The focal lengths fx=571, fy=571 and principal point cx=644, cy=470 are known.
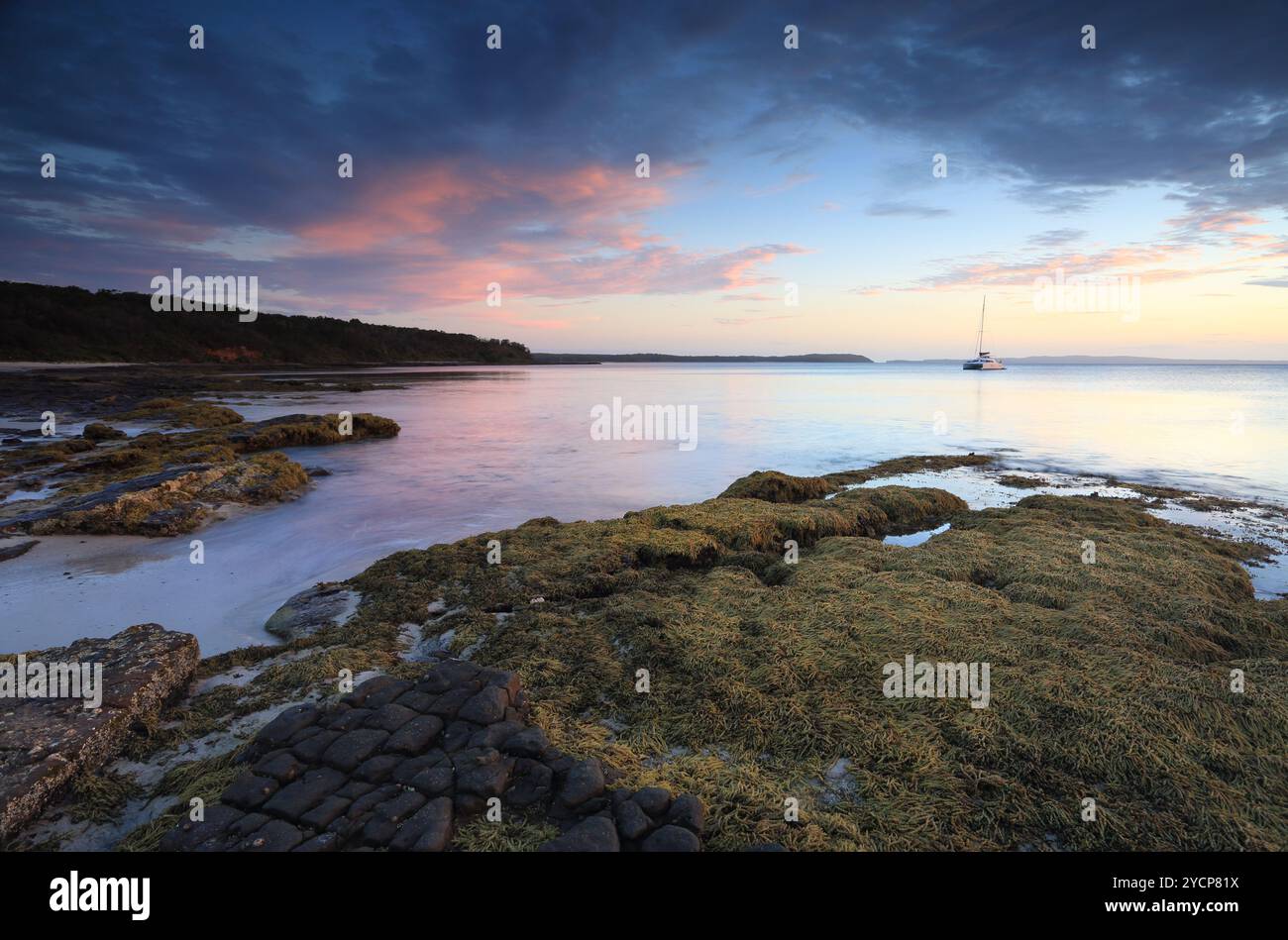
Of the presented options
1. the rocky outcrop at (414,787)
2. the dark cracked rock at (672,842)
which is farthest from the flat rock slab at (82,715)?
the dark cracked rock at (672,842)

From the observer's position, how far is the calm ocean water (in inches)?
329

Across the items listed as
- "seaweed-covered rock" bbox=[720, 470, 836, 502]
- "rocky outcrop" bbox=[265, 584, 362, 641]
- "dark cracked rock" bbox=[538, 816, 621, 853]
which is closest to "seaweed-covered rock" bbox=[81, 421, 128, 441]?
"rocky outcrop" bbox=[265, 584, 362, 641]

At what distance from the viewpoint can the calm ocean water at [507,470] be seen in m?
8.37

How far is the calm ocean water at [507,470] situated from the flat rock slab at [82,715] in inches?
55.5

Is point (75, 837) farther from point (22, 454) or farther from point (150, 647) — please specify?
point (22, 454)

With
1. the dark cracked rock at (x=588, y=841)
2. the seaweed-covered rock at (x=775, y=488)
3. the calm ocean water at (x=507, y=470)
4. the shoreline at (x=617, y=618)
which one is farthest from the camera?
the seaweed-covered rock at (x=775, y=488)

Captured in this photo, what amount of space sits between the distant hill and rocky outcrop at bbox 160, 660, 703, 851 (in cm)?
10346

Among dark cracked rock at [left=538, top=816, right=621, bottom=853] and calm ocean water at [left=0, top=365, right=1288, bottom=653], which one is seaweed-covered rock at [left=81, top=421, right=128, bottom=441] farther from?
dark cracked rock at [left=538, top=816, right=621, bottom=853]

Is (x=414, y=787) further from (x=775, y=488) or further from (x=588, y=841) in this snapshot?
(x=775, y=488)

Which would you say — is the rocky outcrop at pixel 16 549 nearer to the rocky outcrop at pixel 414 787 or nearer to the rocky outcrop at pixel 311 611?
the rocky outcrop at pixel 311 611

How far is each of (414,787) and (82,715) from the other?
9.50 ft
